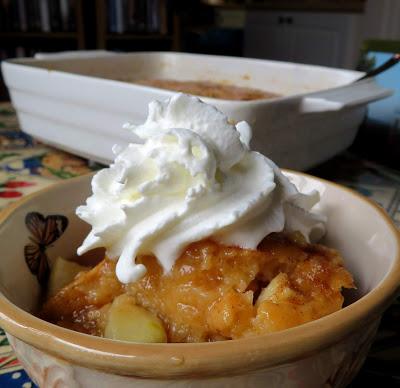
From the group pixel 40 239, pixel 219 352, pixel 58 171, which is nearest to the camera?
pixel 219 352

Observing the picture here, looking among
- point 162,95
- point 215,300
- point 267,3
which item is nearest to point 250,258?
point 215,300

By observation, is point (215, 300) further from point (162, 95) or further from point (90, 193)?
point (162, 95)

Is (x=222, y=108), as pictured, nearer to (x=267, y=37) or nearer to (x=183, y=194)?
(x=183, y=194)

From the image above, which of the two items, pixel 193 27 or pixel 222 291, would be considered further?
pixel 193 27

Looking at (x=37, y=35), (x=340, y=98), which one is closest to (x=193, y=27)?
(x=37, y=35)

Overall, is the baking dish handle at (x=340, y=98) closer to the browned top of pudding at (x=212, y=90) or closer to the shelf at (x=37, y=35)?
the browned top of pudding at (x=212, y=90)

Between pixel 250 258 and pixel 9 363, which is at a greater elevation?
pixel 250 258

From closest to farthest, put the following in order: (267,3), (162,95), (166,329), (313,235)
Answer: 1. (166,329)
2. (313,235)
3. (162,95)
4. (267,3)

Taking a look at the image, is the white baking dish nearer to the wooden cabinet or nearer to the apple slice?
the apple slice

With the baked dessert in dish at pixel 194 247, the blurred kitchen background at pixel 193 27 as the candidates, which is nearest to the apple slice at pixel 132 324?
the baked dessert in dish at pixel 194 247
